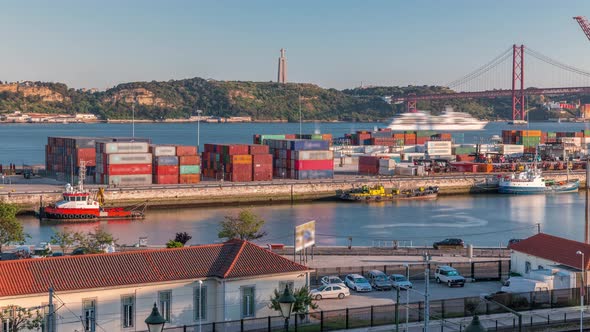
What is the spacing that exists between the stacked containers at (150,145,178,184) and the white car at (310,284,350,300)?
16229 mm

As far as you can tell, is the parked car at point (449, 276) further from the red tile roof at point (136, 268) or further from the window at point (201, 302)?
the window at point (201, 302)

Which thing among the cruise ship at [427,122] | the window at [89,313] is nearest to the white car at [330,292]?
the window at [89,313]

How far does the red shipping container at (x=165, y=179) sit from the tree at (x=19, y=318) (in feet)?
59.6

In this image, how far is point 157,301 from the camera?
8.30 m

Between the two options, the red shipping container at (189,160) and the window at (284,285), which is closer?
the window at (284,285)

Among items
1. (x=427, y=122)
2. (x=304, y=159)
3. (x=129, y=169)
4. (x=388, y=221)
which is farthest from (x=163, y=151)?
(x=427, y=122)

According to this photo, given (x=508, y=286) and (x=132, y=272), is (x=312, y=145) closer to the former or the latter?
(x=508, y=286)

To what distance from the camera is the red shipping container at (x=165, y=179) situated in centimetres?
2570

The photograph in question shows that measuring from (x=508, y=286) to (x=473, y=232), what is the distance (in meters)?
9.79

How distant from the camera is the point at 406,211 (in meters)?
24.3

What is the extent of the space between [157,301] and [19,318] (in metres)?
1.33

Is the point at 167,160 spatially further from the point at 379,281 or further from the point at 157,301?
the point at 157,301

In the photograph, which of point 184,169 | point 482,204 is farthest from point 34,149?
point 482,204

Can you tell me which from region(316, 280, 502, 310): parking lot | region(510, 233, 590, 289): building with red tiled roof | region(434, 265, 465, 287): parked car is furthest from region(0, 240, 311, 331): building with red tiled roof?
region(510, 233, 590, 289): building with red tiled roof
